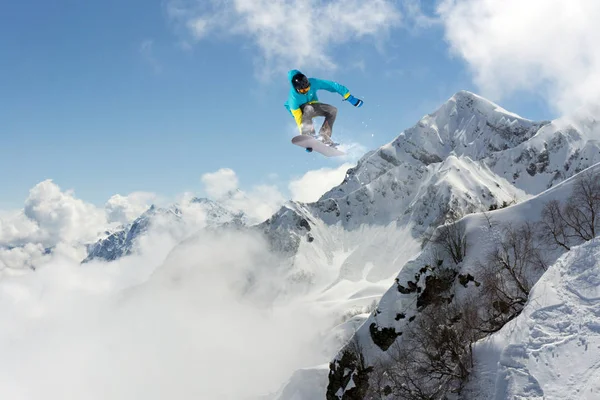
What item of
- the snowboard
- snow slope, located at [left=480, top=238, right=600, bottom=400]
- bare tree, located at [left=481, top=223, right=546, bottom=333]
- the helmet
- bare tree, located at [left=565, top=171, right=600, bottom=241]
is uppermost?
the helmet

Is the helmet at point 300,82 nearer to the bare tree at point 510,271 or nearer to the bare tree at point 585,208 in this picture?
the bare tree at point 510,271

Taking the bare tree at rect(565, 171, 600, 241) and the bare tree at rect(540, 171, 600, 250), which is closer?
the bare tree at rect(565, 171, 600, 241)

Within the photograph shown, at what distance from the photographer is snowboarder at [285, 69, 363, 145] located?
738 inches

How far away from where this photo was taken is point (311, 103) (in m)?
20.5

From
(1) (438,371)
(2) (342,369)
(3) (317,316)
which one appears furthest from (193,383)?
(1) (438,371)

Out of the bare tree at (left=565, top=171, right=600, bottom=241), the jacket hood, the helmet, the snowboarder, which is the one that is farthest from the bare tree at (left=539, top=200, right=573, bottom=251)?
the jacket hood

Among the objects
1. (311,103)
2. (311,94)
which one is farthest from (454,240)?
(311,94)

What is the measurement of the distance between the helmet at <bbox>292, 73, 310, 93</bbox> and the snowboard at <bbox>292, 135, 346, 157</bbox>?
2.55 metres

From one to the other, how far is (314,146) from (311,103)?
2299mm

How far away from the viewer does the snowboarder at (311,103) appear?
1874 cm

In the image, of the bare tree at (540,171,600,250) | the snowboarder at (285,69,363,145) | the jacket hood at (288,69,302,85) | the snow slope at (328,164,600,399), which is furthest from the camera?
the bare tree at (540,171,600,250)

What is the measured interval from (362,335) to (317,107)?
30.9 metres

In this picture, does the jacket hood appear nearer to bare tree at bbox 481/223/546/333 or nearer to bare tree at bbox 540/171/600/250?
bare tree at bbox 481/223/546/333

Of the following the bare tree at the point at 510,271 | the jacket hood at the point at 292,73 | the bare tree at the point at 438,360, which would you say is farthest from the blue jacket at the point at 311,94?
the bare tree at the point at 510,271
